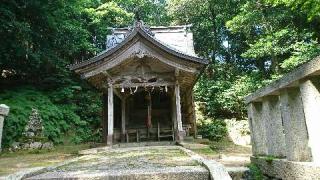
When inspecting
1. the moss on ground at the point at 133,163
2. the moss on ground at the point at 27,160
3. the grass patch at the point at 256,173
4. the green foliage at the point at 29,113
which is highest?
the green foliage at the point at 29,113

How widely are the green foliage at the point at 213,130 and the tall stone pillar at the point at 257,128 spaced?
13.0 metres

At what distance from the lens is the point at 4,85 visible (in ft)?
61.1

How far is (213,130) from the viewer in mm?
18266

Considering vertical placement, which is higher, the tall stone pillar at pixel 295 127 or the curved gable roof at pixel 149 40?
the curved gable roof at pixel 149 40

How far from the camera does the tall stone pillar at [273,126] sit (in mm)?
4004

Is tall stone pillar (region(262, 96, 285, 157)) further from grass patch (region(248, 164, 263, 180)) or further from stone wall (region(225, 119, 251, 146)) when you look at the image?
stone wall (region(225, 119, 251, 146))

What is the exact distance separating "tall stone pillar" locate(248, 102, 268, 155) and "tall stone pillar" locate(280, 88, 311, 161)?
113cm

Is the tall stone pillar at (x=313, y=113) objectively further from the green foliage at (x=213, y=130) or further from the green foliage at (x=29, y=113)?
the green foliage at (x=213, y=130)

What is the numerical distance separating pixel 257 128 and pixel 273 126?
0.72 m

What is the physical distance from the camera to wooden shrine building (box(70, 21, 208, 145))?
37.9 ft

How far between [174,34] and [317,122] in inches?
612

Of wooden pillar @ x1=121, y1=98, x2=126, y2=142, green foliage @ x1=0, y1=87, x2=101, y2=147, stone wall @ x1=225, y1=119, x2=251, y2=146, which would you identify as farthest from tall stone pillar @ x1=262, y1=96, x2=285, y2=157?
stone wall @ x1=225, y1=119, x2=251, y2=146

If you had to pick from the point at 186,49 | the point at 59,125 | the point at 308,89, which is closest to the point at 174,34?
the point at 186,49

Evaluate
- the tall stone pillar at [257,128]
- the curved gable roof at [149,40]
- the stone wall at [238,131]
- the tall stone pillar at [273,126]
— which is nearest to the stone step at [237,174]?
the tall stone pillar at [273,126]
